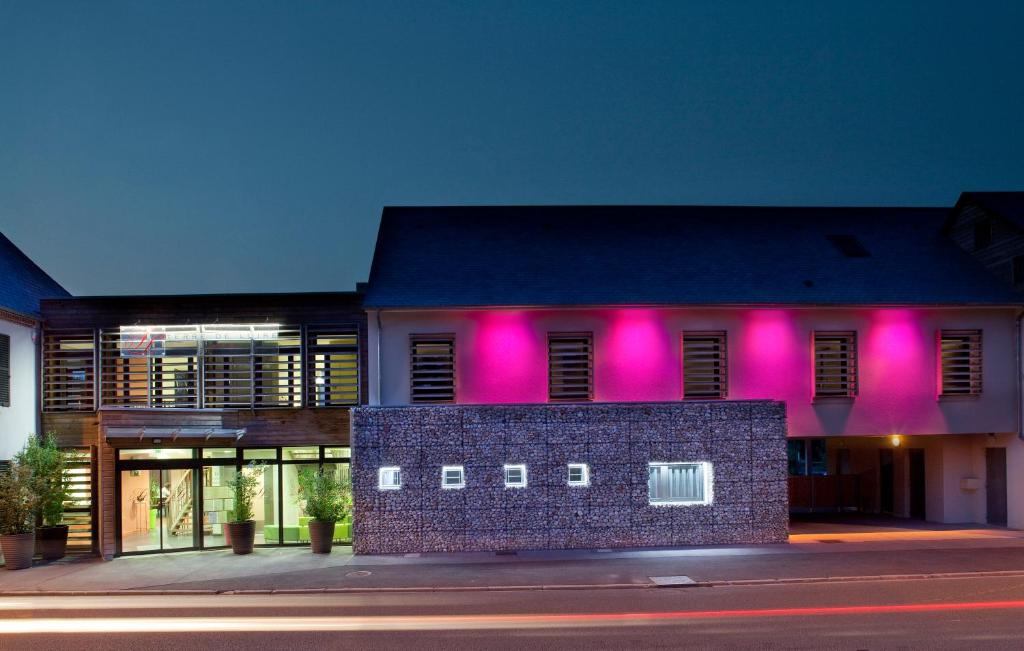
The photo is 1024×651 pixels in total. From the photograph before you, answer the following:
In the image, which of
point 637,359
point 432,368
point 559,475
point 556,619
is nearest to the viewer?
point 556,619

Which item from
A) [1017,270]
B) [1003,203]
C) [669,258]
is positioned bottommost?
[1017,270]

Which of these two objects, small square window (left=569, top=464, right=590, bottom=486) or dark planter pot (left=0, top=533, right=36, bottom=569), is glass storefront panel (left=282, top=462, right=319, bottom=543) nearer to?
dark planter pot (left=0, top=533, right=36, bottom=569)

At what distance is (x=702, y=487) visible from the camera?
2183cm

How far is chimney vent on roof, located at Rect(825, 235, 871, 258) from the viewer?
89.1ft

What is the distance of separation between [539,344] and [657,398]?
11.8 ft

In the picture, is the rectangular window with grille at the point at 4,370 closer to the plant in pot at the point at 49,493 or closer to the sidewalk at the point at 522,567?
the plant in pot at the point at 49,493

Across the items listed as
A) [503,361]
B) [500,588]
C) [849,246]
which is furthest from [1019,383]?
[500,588]

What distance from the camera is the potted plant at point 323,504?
2186 cm

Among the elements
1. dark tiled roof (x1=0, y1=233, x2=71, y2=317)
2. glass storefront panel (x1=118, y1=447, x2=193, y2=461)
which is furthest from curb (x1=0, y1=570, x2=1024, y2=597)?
dark tiled roof (x1=0, y1=233, x2=71, y2=317)

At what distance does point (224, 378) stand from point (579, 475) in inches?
392

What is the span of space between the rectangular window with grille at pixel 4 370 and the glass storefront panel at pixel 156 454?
11.1 ft

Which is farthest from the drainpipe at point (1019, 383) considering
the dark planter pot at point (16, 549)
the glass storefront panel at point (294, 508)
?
the dark planter pot at point (16, 549)

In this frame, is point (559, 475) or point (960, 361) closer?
point (559, 475)

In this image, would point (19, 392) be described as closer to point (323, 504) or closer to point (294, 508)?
point (294, 508)
